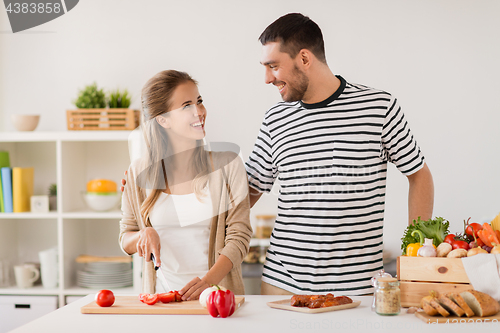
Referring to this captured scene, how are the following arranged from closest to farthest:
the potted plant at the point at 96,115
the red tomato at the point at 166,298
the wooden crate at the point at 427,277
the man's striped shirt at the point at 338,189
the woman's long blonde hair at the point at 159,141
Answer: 1. the wooden crate at the point at 427,277
2. the red tomato at the point at 166,298
3. the man's striped shirt at the point at 338,189
4. the woman's long blonde hair at the point at 159,141
5. the potted plant at the point at 96,115

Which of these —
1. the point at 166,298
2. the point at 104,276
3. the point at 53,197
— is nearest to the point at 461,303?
the point at 166,298

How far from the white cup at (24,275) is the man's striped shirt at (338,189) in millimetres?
1643

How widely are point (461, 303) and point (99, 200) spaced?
2.03m

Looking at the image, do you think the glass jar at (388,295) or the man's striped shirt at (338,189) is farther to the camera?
the man's striped shirt at (338,189)

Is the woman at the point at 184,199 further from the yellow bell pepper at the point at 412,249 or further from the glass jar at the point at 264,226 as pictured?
the glass jar at the point at 264,226

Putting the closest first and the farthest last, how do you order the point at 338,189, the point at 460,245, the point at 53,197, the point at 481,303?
the point at 481,303 < the point at 460,245 < the point at 338,189 < the point at 53,197

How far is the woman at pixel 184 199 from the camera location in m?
1.64

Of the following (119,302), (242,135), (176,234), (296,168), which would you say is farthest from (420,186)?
(242,135)

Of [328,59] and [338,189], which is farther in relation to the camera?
[328,59]

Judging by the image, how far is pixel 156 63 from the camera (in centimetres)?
292

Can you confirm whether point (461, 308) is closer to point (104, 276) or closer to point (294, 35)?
point (294, 35)

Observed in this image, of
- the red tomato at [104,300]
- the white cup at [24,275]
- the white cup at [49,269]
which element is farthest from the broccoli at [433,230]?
the white cup at [24,275]

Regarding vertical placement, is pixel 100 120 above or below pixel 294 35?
below

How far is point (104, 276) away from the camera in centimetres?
269
